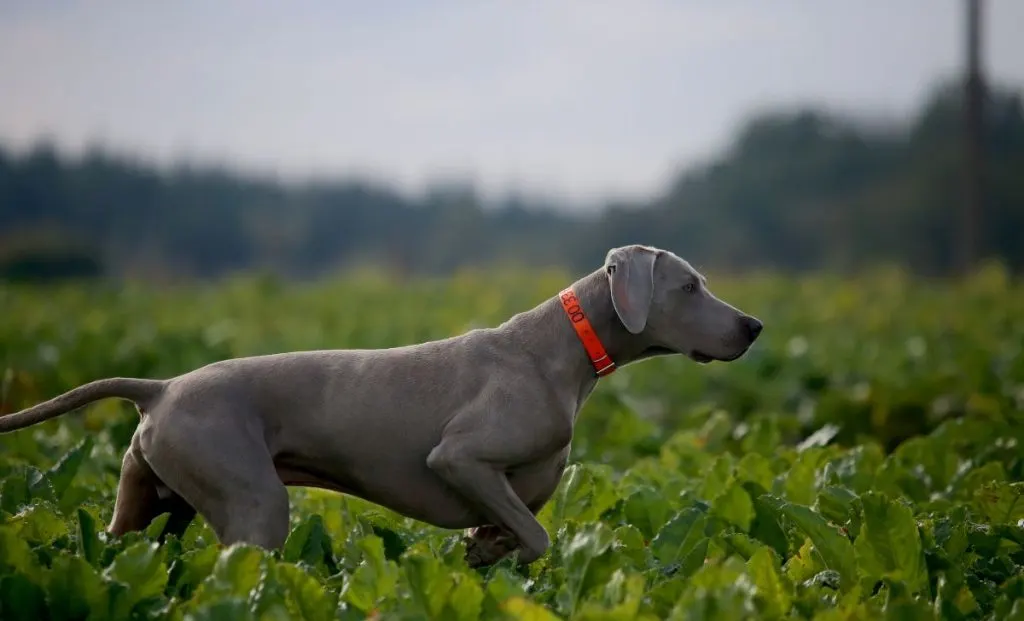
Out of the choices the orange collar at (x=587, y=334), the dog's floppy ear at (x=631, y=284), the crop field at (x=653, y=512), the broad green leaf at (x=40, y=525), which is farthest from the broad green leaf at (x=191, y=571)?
the dog's floppy ear at (x=631, y=284)

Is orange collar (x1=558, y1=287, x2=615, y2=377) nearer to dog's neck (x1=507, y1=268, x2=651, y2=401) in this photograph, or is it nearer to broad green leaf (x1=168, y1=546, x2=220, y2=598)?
dog's neck (x1=507, y1=268, x2=651, y2=401)

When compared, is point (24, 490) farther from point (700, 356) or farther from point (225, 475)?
point (700, 356)

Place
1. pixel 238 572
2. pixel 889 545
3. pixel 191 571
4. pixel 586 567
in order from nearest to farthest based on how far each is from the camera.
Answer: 1. pixel 238 572
2. pixel 586 567
3. pixel 191 571
4. pixel 889 545

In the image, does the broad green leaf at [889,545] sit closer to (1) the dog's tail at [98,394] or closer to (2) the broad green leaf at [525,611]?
(2) the broad green leaf at [525,611]

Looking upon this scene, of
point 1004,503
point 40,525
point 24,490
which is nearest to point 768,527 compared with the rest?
point 1004,503

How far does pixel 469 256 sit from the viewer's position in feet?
157

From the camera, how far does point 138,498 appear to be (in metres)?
4.33

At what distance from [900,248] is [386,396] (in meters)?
36.8

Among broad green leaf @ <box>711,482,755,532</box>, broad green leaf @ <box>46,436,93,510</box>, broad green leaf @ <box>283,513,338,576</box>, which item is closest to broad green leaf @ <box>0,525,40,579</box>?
broad green leaf @ <box>283,513,338,576</box>

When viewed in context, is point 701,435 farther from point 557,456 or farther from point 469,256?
point 469,256

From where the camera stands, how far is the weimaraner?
159 inches

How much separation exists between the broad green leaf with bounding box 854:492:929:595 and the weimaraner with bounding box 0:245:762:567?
2.67ft

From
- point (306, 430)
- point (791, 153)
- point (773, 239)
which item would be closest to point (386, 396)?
point (306, 430)

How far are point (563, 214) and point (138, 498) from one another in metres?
45.3
